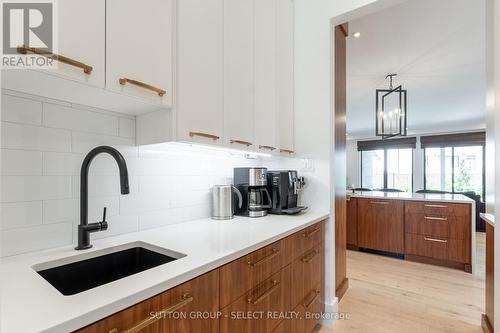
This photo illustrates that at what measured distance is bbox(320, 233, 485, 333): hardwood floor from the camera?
1.97 meters

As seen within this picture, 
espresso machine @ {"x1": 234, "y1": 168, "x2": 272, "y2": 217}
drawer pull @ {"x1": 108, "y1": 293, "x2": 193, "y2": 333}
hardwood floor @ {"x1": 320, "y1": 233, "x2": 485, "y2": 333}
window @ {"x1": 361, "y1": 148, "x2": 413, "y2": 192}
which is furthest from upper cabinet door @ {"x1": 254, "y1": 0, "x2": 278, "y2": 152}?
window @ {"x1": 361, "y1": 148, "x2": 413, "y2": 192}

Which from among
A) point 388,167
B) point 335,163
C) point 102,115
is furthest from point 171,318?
point 388,167

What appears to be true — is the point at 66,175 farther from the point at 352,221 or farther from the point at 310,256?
the point at 352,221

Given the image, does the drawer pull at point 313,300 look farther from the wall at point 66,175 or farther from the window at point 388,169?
the window at point 388,169

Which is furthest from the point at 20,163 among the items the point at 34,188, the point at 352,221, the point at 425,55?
the point at 425,55

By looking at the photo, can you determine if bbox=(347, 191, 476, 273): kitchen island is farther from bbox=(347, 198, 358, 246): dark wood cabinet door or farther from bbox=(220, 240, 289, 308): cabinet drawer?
bbox=(220, 240, 289, 308): cabinet drawer

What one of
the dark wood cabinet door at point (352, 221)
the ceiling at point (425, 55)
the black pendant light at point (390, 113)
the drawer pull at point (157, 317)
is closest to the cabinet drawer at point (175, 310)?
the drawer pull at point (157, 317)

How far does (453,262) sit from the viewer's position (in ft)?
10.2

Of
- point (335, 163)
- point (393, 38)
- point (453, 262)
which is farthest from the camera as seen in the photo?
→ point (453, 262)

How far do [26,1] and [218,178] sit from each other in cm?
141

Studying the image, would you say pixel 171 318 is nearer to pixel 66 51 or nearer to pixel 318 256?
pixel 66 51

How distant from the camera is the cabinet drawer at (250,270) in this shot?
997 mm

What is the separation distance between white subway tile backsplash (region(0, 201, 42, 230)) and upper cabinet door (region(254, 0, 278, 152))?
1237 mm

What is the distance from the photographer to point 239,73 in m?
1.61
